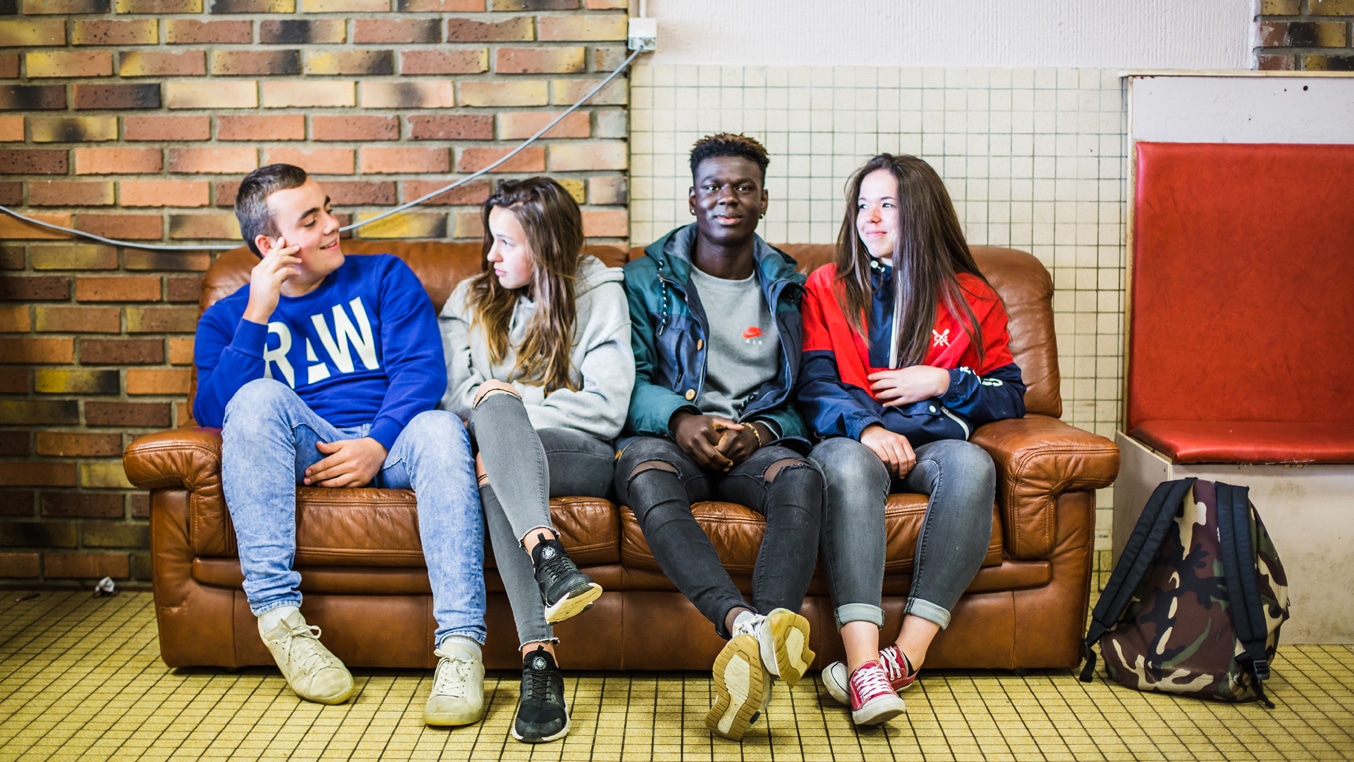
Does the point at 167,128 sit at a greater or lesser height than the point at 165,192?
greater

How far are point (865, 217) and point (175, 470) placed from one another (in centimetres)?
151

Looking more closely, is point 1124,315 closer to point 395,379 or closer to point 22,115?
point 395,379

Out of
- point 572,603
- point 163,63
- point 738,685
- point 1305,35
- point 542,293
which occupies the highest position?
point 1305,35

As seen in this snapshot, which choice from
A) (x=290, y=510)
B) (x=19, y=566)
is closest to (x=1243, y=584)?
(x=290, y=510)

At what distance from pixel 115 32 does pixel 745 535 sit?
2102 mm

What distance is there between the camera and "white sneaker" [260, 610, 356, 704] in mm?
1902

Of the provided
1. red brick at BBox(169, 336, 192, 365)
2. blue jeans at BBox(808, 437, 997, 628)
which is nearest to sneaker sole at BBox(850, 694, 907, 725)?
blue jeans at BBox(808, 437, 997, 628)

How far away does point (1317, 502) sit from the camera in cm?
218

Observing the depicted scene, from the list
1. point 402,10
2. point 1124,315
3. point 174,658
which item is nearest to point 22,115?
point 402,10

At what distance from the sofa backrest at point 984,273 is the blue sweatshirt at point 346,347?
0.62 feet

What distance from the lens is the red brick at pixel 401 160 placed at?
271 cm

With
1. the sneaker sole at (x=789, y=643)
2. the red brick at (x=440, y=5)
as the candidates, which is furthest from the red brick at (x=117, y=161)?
the sneaker sole at (x=789, y=643)

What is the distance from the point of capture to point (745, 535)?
1.92 metres

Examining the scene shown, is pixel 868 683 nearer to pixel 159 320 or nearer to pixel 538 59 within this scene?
pixel 538 59
